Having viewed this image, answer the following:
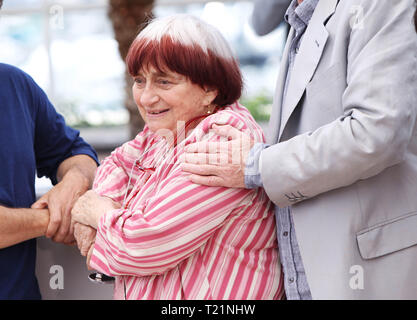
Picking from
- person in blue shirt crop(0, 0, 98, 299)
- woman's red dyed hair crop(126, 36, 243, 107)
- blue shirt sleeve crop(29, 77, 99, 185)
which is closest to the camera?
woman's red dyed hair crop(126, 36, 243, 107)

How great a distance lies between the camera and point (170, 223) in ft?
4.42

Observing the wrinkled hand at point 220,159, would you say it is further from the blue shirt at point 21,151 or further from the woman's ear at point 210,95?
the blue shirt at point 21,151

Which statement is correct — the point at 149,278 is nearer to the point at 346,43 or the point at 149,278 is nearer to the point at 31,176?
the point at 31,176

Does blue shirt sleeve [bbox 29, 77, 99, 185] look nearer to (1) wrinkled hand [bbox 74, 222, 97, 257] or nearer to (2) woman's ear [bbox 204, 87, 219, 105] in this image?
(1) wrinkled hand [bbox 74, 222, 97, 257]

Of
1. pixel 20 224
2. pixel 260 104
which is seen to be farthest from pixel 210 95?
pixel 260 104

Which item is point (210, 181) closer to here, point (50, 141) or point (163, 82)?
point (163, 82)

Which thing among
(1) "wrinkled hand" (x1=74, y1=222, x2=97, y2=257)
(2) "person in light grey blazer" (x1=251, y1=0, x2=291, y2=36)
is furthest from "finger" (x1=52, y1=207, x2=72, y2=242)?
(2) "person in light grey blazer" (x1=251, y1=0, x2=291, y2=36)

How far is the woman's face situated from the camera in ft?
4.91

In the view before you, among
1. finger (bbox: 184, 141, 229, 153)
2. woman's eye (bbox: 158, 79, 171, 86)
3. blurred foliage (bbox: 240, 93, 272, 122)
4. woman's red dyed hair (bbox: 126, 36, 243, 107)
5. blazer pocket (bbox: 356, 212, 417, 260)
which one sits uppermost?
woman's red dyed hair (bbox: 126, 36, 243, 107)

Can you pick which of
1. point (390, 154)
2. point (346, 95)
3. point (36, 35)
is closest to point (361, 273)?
point (390, 154)

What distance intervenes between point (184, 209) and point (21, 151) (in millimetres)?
746

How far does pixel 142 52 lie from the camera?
1487 mm

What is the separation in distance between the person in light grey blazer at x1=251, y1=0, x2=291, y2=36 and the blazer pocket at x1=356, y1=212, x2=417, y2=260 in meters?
1.25
